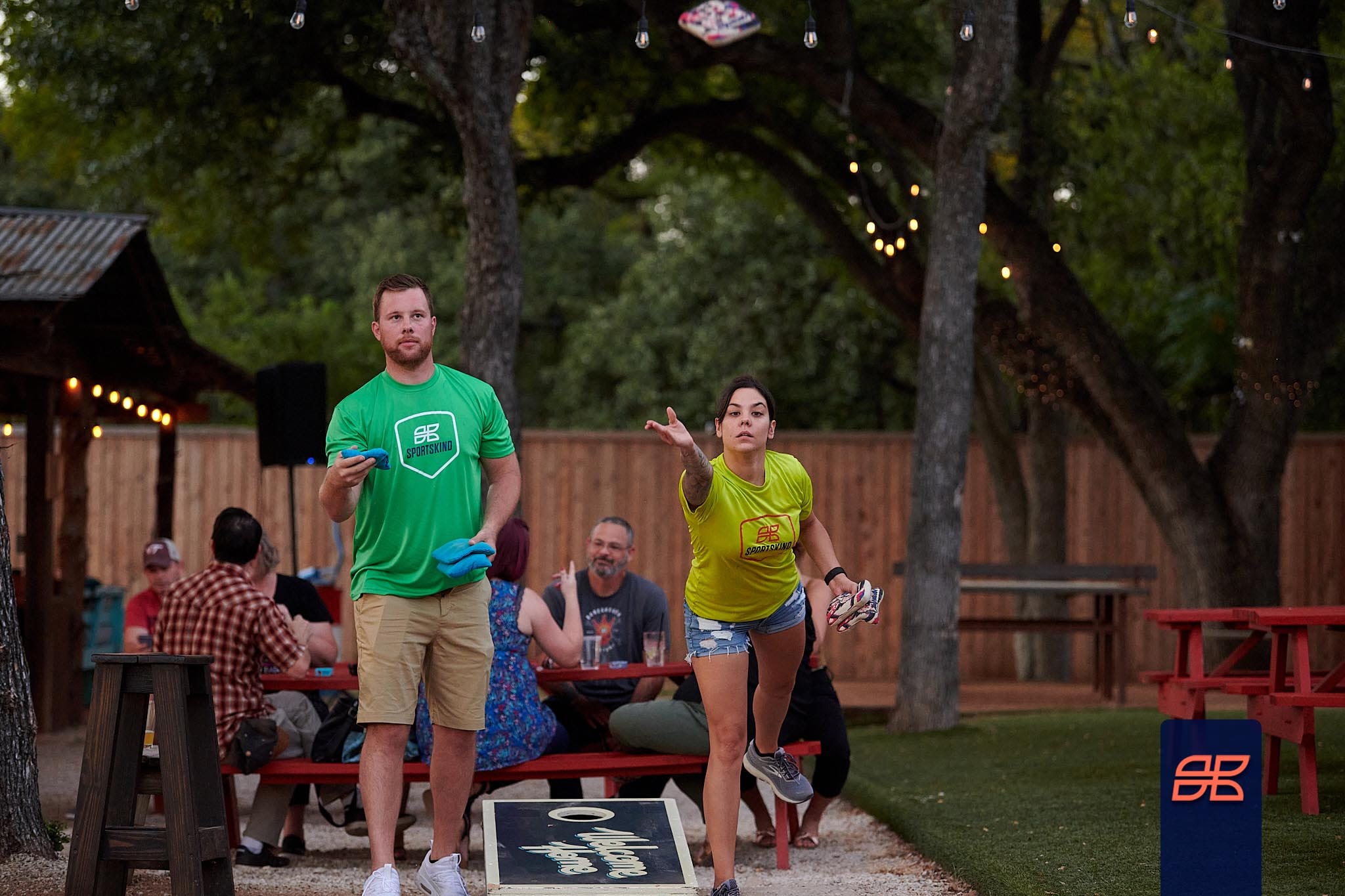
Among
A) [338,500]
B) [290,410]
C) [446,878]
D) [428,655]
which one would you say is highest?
[290,410]

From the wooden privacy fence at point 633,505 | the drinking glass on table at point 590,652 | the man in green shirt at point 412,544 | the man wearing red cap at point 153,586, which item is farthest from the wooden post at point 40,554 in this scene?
the man in green shirt at point 412,544

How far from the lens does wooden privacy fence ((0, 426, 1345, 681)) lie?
14414mm

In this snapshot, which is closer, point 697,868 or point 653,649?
point 697,868

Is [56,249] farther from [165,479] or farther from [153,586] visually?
[165,479]

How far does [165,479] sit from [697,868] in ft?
23.0

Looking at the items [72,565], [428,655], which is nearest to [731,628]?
[428,655]

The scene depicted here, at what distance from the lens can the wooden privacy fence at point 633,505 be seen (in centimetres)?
1441

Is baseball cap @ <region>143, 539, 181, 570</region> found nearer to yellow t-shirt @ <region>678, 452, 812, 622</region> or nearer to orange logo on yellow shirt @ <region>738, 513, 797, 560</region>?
yellow t-shirt @ <region>678, 452, 812, 622</region>

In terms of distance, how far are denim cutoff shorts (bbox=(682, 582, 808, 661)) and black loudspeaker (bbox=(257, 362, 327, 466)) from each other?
19.2ft

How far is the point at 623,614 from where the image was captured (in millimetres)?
6453

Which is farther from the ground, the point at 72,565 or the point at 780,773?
the point at 72,565

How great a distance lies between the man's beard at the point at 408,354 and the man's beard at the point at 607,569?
90.1 inches

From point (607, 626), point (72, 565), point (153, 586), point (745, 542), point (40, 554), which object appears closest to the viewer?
point (745, 542)

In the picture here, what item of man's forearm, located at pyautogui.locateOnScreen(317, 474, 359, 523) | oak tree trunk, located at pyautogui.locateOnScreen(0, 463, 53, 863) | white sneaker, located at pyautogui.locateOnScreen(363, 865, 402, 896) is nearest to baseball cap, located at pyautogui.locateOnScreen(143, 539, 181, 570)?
oak tree trunk, located at pyautogui.locateOnScreen(0, 463, 53, 863)
